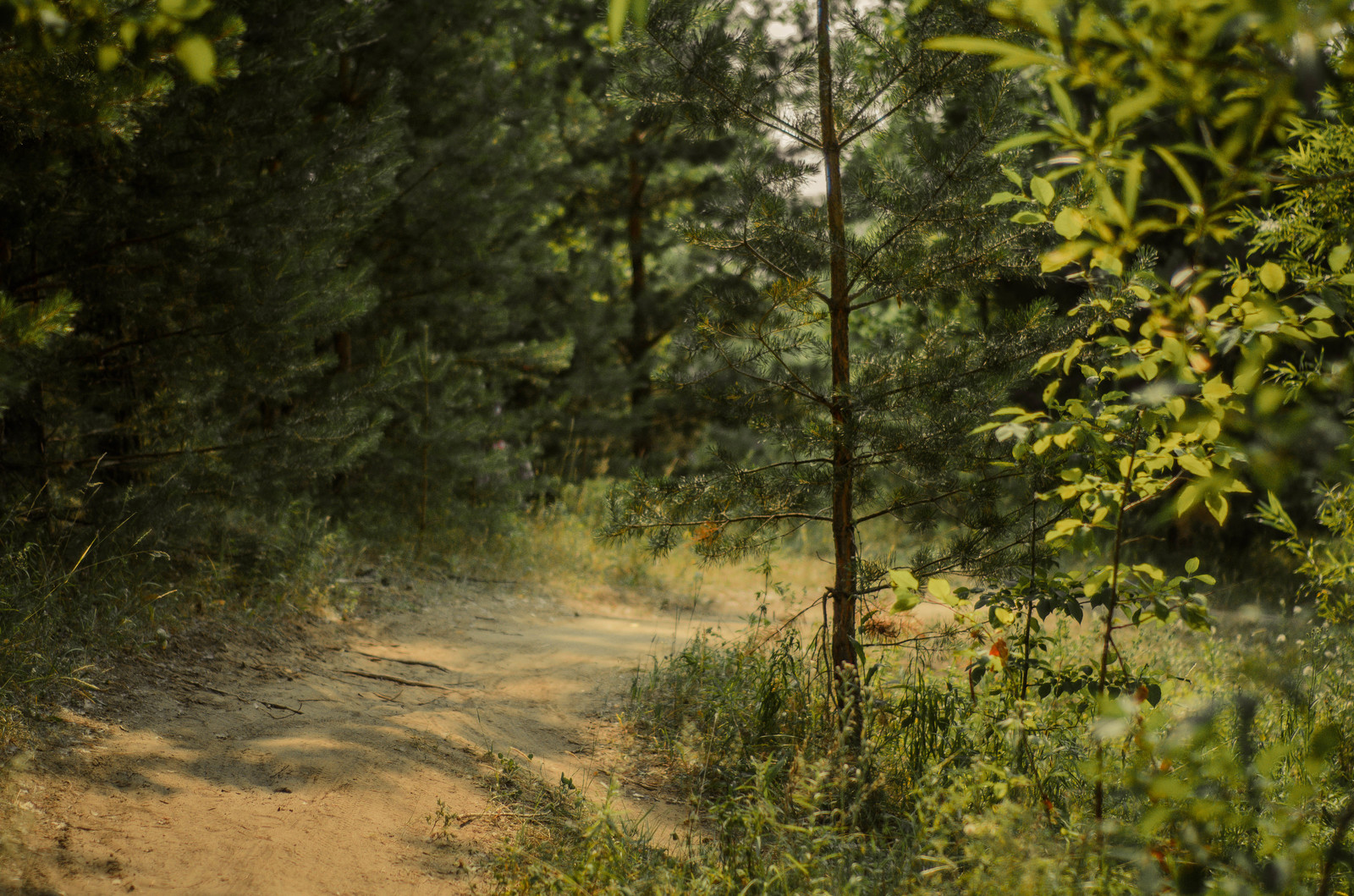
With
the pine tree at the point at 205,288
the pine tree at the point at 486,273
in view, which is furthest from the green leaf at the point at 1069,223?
the pine tree at the point at 486,273

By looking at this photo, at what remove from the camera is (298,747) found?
3172 mm

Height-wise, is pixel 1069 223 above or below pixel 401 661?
above

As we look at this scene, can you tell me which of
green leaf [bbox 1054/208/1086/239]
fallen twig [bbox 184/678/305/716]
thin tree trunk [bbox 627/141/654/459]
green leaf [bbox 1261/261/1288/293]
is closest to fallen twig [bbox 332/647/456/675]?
fallen twig [bbox 184/678/305/716]

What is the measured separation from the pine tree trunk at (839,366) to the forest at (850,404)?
2cm

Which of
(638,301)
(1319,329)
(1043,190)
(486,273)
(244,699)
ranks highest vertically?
(638,301)

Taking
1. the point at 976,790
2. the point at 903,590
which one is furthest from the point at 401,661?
the point at 903,590

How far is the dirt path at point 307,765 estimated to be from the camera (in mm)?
2375

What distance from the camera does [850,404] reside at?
341 centimetres

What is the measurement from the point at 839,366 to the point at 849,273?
1.28ft

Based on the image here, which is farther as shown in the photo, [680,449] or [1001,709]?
[680,449]

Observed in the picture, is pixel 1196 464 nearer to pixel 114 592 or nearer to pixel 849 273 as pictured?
pixel 849 273

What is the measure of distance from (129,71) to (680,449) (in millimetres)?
10592

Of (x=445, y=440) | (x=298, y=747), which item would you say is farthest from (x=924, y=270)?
(x=445, y=440)

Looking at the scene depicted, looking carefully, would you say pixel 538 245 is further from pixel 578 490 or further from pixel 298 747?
pixel 298 747
